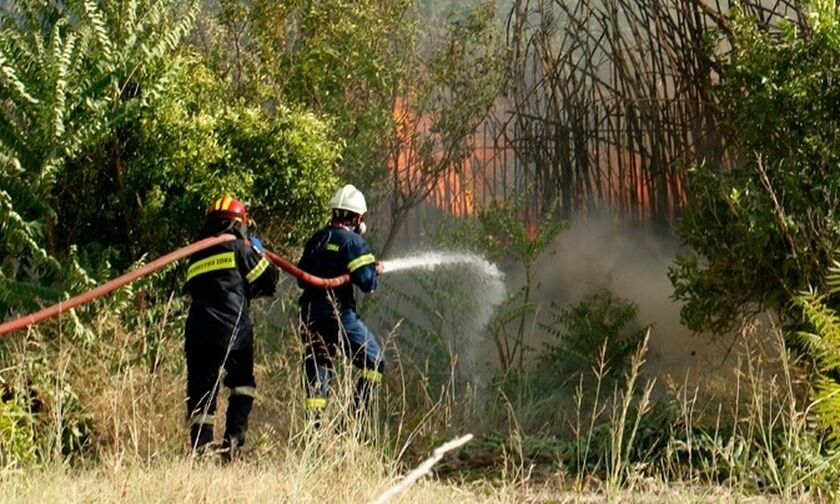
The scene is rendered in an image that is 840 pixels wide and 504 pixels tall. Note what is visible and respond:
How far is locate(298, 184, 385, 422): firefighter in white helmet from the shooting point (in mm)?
9477

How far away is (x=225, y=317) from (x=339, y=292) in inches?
37.0

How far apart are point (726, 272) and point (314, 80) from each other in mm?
4784

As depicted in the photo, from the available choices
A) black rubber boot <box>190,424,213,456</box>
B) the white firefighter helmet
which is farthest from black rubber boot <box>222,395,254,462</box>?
the white firefighter helmet

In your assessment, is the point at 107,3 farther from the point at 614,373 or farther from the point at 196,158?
the point at 614,373

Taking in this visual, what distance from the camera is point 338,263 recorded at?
31.5 ft

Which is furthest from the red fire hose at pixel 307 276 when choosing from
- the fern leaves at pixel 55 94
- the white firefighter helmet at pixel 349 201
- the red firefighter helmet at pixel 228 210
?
the fern leaves at pixel 55 94

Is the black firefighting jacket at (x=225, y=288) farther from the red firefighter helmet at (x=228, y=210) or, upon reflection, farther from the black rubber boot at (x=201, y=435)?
the black rubber boot at (x=201, y=435)

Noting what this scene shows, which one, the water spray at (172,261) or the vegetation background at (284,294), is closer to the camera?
the water spray at (172,261)

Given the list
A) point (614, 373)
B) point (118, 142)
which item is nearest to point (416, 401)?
point (614, 373)

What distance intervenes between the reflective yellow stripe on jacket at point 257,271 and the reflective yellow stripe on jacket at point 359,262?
0.57 metres

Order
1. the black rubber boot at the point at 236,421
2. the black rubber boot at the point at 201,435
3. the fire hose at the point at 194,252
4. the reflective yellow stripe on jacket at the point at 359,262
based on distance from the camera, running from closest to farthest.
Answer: the fire hose at the point at 194,252 < the black rubber boot at the point at 201,435 < the black rubber boot at the point at 236,421 < the reflective yellow stripe on jacket at the point at 359,262

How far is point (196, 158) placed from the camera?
998cm

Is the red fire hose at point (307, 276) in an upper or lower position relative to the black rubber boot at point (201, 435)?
upper

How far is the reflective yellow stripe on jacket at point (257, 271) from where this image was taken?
357 inches
